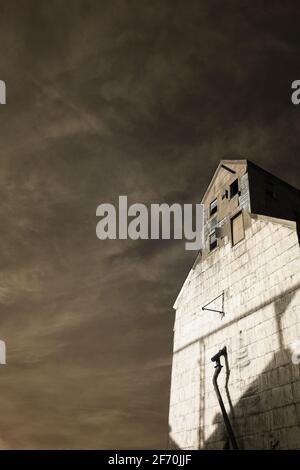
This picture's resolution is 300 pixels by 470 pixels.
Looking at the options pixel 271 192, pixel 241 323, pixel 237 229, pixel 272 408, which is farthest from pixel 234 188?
pixel 272 408

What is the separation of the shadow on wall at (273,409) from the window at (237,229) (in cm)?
543

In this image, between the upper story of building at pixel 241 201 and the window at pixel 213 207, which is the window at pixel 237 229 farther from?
the window at pixel 213 207

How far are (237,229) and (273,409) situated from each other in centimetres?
1000

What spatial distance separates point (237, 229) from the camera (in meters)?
20.9

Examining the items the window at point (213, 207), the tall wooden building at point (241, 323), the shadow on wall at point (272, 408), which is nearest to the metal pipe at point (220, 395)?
the tall wooden building at point (241, 323)

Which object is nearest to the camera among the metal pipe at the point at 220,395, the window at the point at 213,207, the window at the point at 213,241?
the metal pipe at the point at 220,395

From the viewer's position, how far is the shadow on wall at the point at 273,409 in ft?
43.7

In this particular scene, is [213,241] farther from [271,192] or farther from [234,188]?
[271,192]

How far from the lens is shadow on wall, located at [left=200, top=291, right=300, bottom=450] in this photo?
1330 centimetres

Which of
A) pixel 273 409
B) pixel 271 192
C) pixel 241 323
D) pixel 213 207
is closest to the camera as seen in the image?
pixel 273 409
